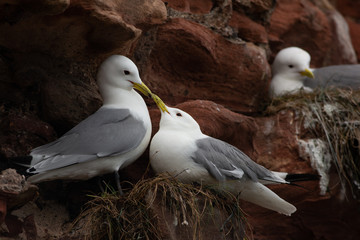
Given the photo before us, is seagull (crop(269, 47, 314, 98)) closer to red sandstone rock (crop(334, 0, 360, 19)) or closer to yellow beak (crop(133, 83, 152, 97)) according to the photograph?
yellow beak (crop(133, 83, 152, 97))

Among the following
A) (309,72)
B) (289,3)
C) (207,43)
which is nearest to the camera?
(207,43)

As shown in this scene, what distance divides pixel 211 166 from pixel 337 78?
208 cm

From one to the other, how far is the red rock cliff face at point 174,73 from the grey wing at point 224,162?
0.49 m

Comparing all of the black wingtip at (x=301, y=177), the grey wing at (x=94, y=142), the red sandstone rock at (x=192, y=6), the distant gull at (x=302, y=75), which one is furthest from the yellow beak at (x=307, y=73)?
the grey wing at (x=94, y=142)

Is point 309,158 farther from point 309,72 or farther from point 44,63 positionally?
point 44,63

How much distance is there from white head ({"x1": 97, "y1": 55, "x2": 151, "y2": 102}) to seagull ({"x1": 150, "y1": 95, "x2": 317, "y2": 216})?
36 centimetres

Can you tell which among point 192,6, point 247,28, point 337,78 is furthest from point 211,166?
point 337,78

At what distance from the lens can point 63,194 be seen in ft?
11.9

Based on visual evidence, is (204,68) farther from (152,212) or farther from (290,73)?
(152,212)

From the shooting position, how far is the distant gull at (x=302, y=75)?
4.89 meters

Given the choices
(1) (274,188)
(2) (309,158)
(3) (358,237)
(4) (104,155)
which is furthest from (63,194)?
(3) (358,237)

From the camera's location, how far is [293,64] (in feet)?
16.6

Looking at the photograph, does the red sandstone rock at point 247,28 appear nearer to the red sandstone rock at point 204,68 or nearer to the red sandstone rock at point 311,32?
the red sandstone rock at point 204,68

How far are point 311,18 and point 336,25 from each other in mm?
374
